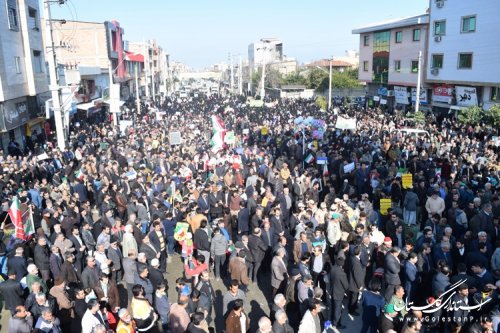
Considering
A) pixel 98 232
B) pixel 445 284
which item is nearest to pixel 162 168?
pixel 98 232

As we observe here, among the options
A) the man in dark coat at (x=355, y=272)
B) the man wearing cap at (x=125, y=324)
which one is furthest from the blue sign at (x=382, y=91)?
the man wearing cap at (x=125, y=324)

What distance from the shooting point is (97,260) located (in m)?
→ 8.50

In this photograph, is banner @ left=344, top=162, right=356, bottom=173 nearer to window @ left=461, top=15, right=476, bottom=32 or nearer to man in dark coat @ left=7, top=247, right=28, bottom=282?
man in dark coat @ left=7, top=247, right=28, bottom=282

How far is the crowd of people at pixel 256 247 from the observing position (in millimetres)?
6840

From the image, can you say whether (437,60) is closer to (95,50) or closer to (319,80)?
(319,80)

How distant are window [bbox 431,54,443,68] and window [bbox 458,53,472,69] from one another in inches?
81.3

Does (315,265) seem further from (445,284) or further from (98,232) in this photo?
(98,232)

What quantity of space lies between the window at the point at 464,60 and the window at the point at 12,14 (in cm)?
2850

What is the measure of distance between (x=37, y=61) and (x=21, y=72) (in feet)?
10.0

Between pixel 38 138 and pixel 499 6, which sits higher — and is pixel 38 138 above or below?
below

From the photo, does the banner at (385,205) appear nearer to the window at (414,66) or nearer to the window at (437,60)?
the window at (437,60)

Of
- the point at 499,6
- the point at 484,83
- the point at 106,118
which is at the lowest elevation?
the point at 106,118

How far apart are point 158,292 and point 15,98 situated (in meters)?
20.4

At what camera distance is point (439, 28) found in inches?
1334
